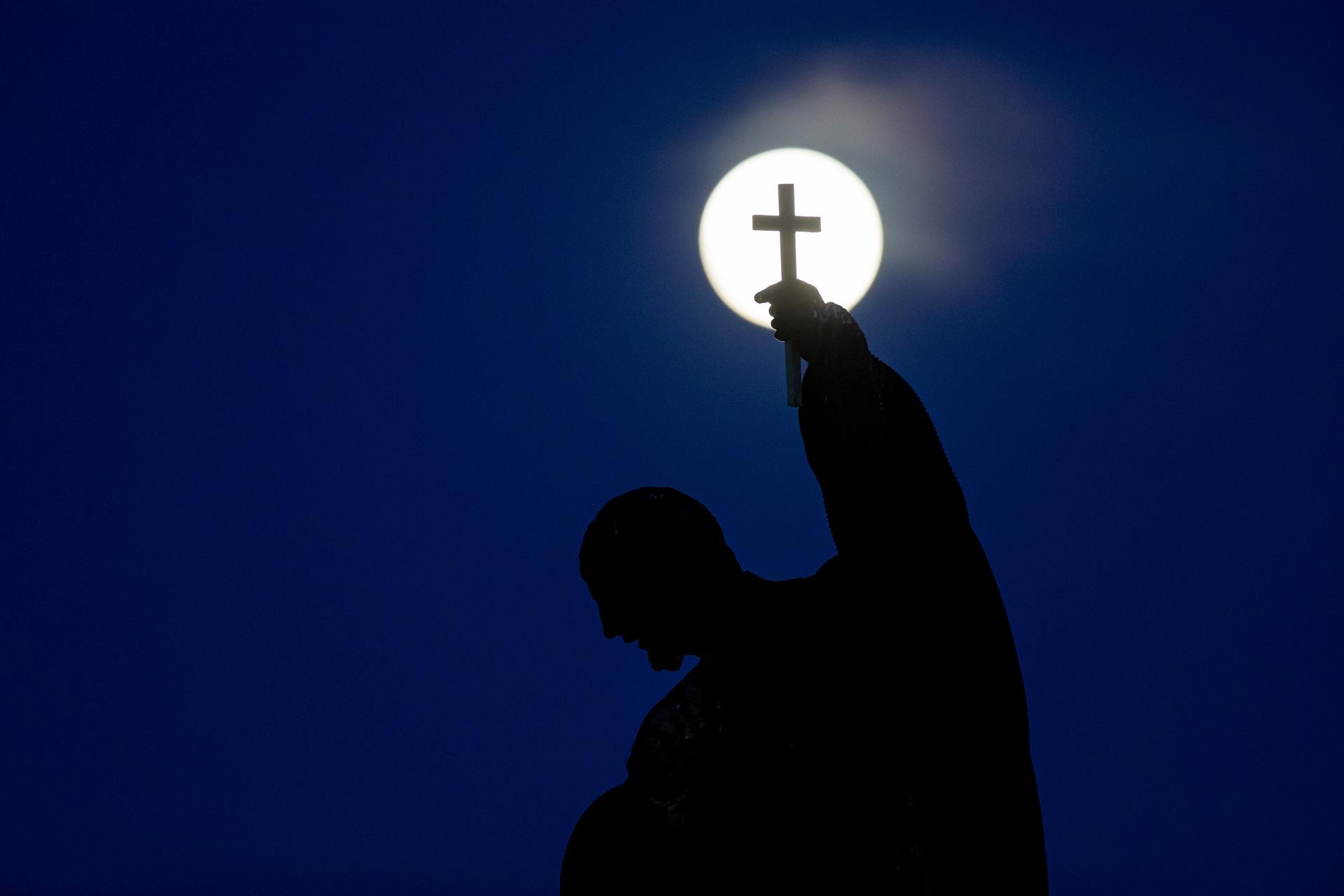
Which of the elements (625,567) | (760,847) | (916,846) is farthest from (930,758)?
(625,567)

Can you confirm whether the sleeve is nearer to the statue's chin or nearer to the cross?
the statue's chin

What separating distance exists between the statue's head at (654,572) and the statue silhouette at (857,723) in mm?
171

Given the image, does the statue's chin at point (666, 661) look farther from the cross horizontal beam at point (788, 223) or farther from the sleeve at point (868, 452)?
the cross horizontal beam at point (788, 223)

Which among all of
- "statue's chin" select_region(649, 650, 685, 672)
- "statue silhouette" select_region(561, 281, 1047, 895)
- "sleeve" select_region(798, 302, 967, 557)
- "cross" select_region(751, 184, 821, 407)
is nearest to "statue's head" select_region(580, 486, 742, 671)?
"statue's chin" select_region(649, 650, 685, 672)

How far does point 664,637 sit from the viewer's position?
332 cm

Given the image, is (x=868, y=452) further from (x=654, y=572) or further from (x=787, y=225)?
(x=787, y=225)

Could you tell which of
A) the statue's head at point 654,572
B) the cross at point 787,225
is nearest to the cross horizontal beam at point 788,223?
the cross at point 787,225

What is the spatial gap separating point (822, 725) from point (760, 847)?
33cm

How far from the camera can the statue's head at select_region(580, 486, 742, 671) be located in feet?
10.8

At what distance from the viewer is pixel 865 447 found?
2961 millimetres

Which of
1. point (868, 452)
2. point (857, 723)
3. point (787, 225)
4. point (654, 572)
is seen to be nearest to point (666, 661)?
point (654, 572)

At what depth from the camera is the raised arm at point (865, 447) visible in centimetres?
297

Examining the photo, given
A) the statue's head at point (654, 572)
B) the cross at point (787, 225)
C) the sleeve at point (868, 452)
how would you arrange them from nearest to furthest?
the sleeve at point (868, 452), the statue's head at point (654, 572), the cross at point (787, 225)

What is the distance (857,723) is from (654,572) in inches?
24.8
